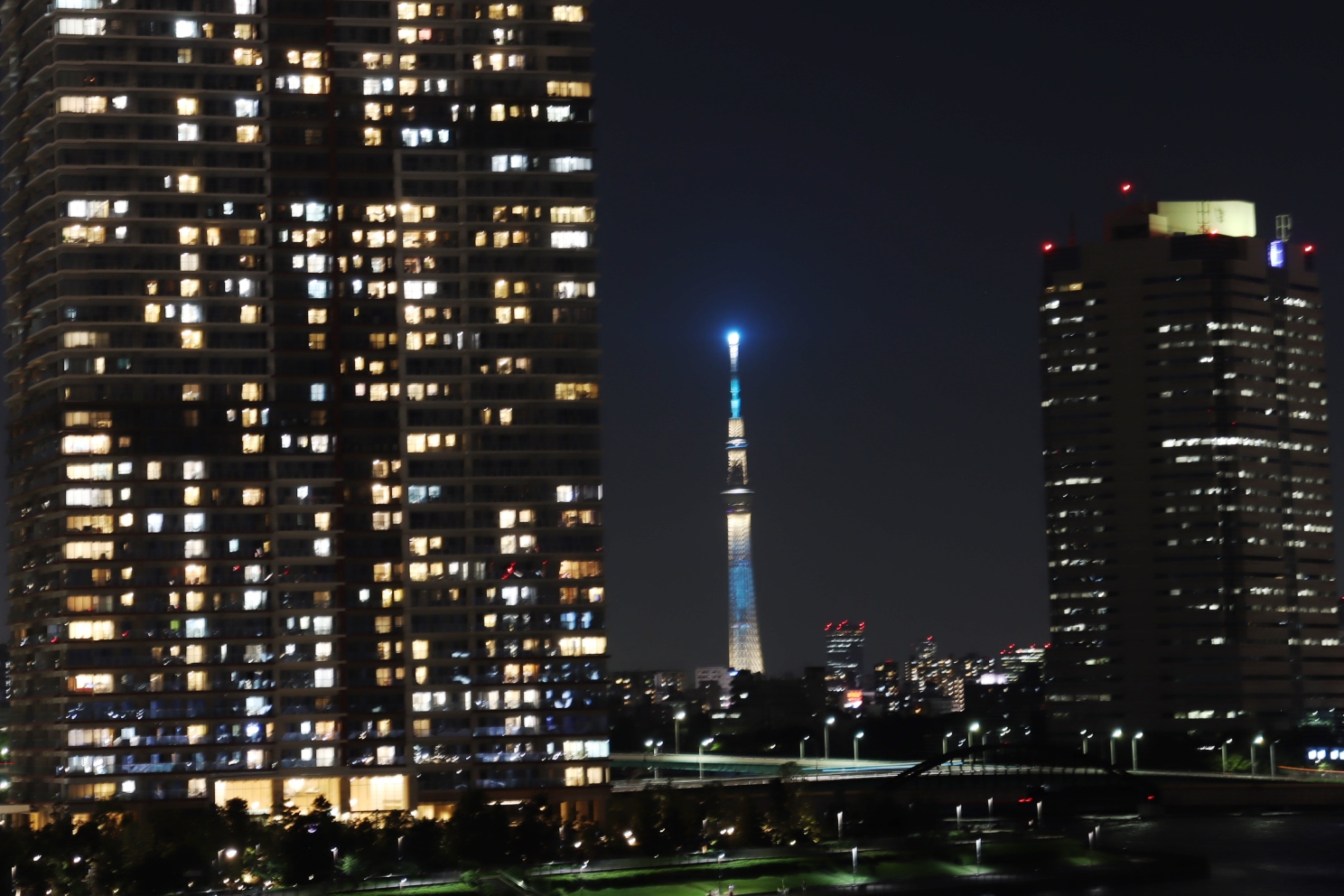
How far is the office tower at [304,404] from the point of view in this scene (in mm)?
179375

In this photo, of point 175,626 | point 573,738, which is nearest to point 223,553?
point 175,626

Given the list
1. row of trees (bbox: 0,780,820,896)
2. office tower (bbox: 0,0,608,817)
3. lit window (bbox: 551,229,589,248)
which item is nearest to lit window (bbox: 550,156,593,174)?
office tower (bbox: 0,0,608,817)

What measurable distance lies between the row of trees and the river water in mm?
25553

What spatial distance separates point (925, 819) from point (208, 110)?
83.6 metres

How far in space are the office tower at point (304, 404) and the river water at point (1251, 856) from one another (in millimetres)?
46729

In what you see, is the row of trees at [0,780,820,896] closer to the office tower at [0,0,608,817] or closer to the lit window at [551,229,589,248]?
the office tower at [0,0,608,817]

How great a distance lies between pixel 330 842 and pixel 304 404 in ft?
168

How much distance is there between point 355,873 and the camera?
141125 mm

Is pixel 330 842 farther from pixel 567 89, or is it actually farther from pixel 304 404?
pixel 567 89

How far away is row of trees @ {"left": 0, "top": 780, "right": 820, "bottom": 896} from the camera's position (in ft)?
458

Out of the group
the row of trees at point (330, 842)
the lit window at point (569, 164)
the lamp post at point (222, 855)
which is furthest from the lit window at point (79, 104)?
the lamp post at point (222, 855)

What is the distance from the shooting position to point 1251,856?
168875 millimetres

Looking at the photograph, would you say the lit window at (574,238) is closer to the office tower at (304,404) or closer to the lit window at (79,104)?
the office tower at (304,404)

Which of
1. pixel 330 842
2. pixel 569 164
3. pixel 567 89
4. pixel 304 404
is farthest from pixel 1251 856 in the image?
pixel 567 89
